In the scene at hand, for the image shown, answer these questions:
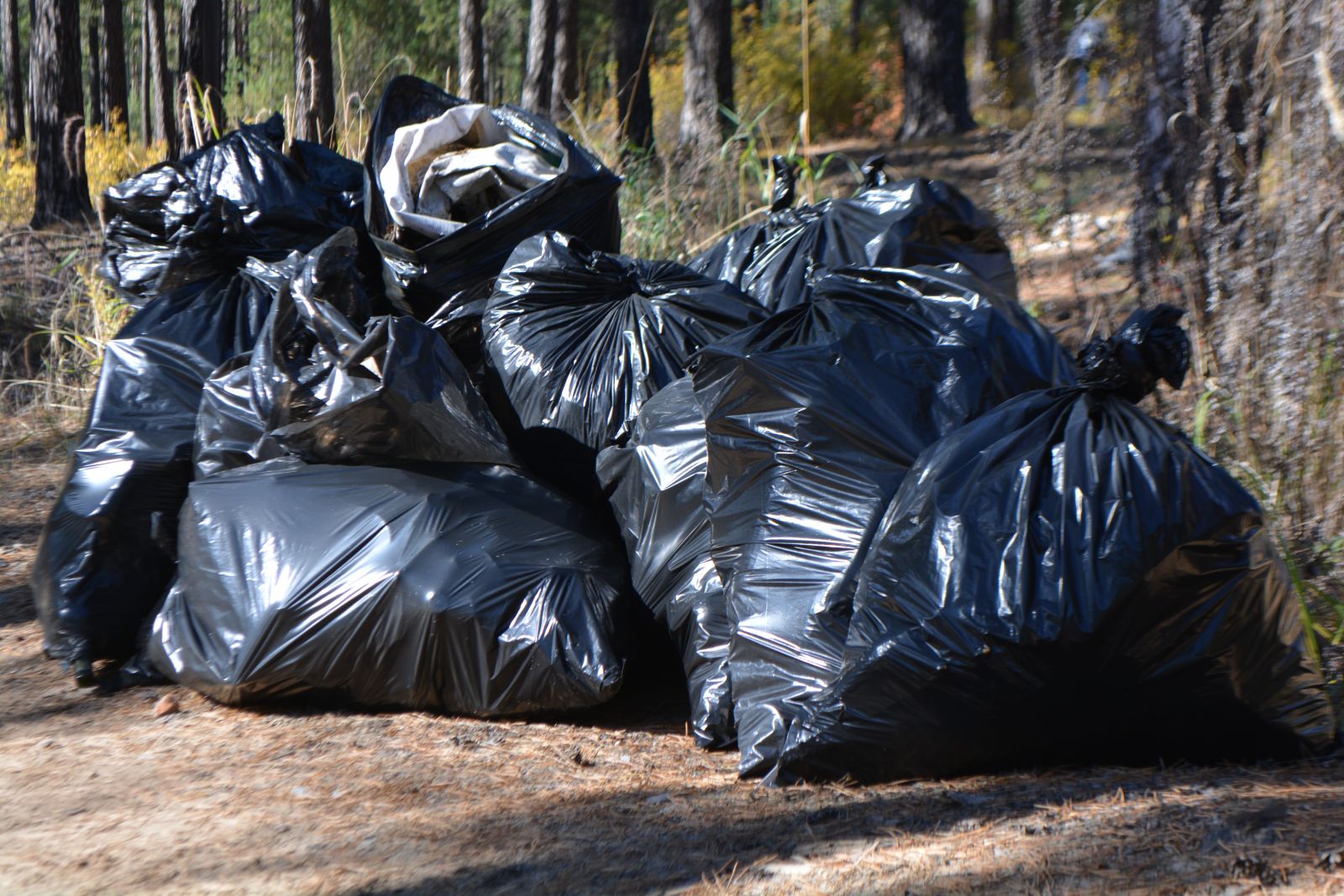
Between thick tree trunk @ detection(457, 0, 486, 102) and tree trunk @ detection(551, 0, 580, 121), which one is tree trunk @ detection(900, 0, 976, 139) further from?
thick tree trunk @ detection(457, 0, 486, 102)

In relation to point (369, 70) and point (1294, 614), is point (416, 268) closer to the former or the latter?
point (1294, 614)

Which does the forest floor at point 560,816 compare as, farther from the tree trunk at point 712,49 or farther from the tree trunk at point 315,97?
the tree trunk at point 712,49

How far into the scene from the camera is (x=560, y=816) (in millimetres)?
1773

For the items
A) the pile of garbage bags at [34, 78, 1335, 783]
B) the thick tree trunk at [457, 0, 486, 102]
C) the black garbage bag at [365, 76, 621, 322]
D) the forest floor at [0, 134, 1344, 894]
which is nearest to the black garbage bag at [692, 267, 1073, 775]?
the pile of garbage bags at [34, 78, 1335, 783]

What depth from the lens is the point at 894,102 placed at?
578 inches

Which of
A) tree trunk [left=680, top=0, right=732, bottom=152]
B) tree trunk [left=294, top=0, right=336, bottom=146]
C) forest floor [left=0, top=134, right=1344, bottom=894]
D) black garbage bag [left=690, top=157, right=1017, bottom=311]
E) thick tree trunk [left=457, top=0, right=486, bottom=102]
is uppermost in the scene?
thick tree trunk [left=457, top=0, right=486, bottom=102]

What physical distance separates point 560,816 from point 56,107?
8.63 meters

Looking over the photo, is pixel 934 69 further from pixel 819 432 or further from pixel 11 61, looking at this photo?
pixel 11 61

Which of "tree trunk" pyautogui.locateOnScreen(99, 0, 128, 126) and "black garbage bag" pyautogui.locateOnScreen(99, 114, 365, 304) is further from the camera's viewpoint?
"tree trunk" pyautogui.locateOnScreen(99, 0, 128, 126)

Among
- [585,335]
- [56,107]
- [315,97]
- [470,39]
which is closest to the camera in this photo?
[585,335]

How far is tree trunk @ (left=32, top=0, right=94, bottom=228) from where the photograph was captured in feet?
27.0

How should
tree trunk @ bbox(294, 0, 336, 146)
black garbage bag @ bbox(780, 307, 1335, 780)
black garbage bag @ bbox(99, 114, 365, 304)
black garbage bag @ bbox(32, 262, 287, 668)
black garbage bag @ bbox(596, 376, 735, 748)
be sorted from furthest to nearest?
1. tree trunk @ bbox(294, 0, 336, 146)
2. black garbage bag @ bbox(99, 114, 365, 304)
3. black garbage bag @ bbox(32, 262, 287, 668)
4. black garbage bag @ bbox(596, 376, 735, 748)
5. black garbage bag @ bbox(780, 307, 1335, 780)

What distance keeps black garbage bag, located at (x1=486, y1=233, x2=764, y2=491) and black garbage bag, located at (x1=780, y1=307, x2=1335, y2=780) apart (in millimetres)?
852

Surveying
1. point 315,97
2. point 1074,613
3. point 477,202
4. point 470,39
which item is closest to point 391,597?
point 1074,613
